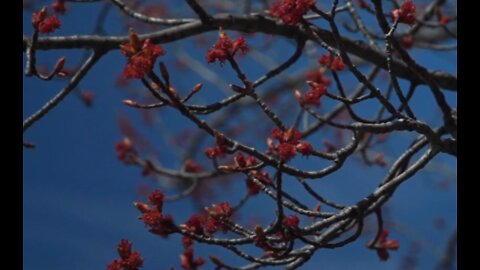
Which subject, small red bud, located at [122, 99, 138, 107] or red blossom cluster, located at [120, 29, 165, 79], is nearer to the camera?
red blossom cluster, located at [120, 29, 165, 79]

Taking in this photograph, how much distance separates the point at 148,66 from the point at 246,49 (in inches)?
20.0

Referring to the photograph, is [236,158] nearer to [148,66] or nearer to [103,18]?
[148,66]

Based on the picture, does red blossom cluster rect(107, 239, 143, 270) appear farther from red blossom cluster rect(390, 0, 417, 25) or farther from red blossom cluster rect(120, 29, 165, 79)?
red blossom cluster rect(390, 0, 417, 25)

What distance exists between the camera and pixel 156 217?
107 inches

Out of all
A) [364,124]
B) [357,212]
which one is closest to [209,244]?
[357,212]

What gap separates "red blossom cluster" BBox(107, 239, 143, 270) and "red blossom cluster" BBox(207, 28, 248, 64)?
0.80 meters

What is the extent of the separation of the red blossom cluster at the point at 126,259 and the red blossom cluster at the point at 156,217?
0.11 metres

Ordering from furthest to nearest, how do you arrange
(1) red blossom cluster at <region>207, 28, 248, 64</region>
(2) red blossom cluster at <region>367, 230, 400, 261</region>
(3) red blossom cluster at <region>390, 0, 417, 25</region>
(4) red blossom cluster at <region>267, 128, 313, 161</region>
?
1. (2) red blossom cluster at <region>367, 230, 400, 261</region>
2. (3) red blossom cluster at <region>390, 0, 417, 25</region>
3. (1) red blossom cluster at <region>207, 28, 248, 64</region>
4. (4) red blossom cluster at <region>267, 128, 313, 161</region>

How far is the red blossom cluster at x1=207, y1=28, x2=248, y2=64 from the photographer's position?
2.53 meters

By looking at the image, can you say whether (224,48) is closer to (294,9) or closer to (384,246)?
(294,9)

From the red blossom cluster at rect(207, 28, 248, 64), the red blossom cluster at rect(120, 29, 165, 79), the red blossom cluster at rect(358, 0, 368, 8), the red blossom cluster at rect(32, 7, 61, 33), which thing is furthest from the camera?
the red blossom cluster at rect(358, 0, 368, 8)

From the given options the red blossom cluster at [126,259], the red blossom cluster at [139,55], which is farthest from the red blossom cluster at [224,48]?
the red blossom cluster at [126,259]

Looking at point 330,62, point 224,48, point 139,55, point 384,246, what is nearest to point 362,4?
point 330,62

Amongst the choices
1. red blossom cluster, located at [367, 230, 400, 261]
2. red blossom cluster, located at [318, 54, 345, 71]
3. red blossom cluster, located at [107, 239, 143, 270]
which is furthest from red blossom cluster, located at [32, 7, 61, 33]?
red blossom cluster, located at [367, 230, 400, 261]
